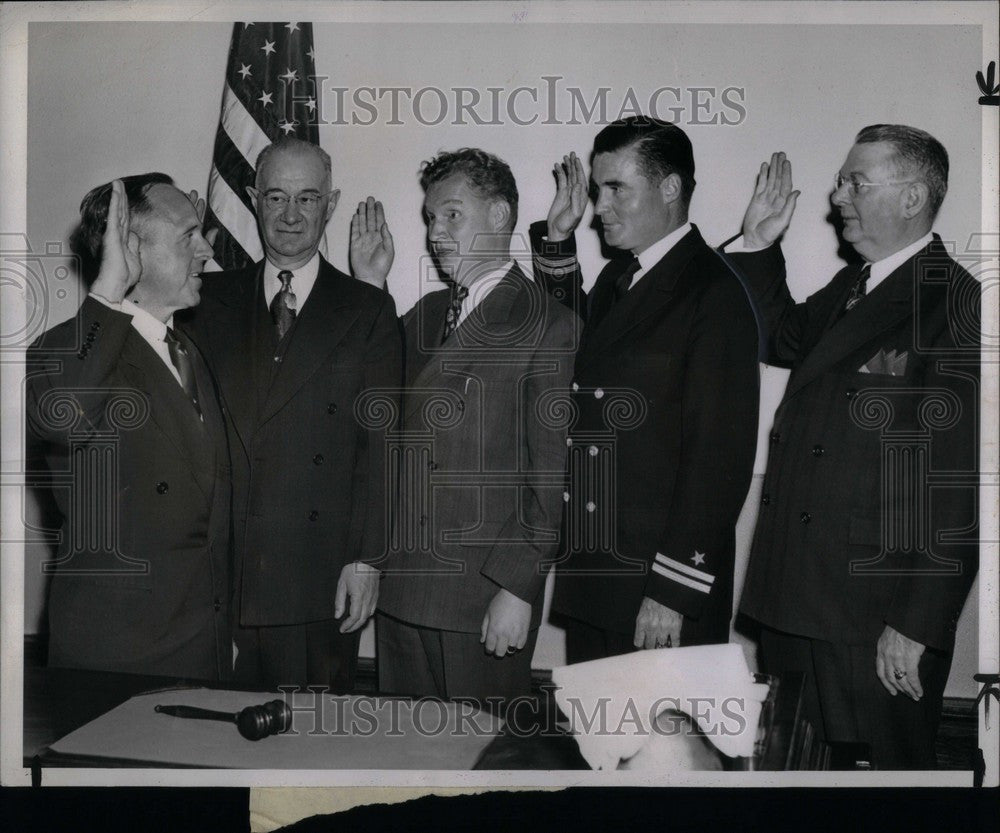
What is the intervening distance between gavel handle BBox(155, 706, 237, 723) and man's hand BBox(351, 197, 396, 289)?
1060mm

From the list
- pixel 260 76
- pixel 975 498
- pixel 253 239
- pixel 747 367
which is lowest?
pixel 975 498

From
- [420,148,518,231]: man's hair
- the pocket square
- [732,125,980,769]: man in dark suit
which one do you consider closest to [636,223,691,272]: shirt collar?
[732,125,980,769]: man in dark suit

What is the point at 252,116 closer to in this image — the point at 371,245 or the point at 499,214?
the point at 371,245

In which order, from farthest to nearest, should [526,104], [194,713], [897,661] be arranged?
[526,104]
[897,661]
[194,713]

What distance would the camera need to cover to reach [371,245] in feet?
9.21

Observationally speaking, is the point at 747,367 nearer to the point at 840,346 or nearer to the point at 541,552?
the point at 840,346

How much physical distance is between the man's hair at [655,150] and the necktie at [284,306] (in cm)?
82

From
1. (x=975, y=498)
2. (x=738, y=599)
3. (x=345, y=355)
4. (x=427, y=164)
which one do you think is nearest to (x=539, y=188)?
(x=427, y=164)

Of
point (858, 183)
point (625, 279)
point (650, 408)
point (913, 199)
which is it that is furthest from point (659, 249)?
point (913, 199)

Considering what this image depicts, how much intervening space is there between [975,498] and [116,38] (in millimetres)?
2364

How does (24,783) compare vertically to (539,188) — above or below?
below

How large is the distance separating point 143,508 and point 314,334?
0.58 meters

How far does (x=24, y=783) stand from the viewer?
2854 mm

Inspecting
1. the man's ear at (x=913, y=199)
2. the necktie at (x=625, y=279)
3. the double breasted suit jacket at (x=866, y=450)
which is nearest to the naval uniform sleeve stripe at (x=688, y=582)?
the double breasted suit jacket at (x=866, y=450)
